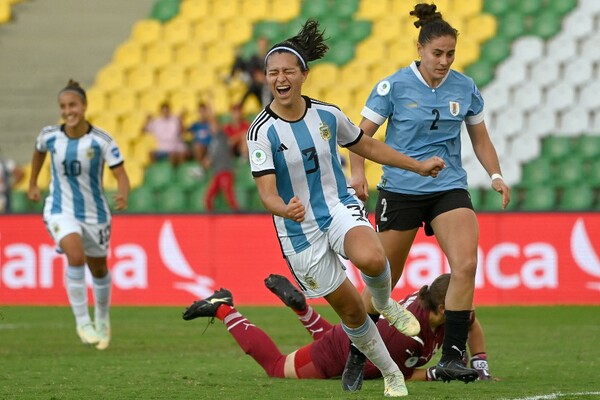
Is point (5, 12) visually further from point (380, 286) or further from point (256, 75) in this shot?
point (380, 286)

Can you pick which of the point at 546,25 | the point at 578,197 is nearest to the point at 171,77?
the point at 546,25

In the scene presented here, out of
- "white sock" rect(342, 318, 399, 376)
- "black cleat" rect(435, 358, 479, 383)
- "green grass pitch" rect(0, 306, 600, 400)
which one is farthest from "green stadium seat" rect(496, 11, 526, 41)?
"white sock" rect(342, 318, 399, 376)

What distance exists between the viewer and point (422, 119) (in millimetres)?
7906

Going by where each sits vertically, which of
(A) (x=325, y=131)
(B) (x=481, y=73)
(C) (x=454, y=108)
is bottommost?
(A) (x=325, y=131)

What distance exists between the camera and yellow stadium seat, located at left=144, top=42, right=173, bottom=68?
23.2 meters

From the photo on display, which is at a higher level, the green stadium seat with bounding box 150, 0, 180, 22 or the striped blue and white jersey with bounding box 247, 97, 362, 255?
the green stadium seat with bounding box 150, 0, 180, 22

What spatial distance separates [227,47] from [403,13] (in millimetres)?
3323

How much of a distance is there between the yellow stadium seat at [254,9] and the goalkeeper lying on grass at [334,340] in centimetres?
1501

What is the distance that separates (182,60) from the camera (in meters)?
23.1

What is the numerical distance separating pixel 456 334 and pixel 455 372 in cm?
32

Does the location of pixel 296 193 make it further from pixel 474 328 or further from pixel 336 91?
pixel 336 91

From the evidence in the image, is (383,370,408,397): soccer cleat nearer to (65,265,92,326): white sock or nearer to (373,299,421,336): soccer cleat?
(373,299,421,336): soccer cleat

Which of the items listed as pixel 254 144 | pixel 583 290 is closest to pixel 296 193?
pixel 254 144

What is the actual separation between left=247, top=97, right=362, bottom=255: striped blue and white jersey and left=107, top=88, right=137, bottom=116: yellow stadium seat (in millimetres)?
15513
